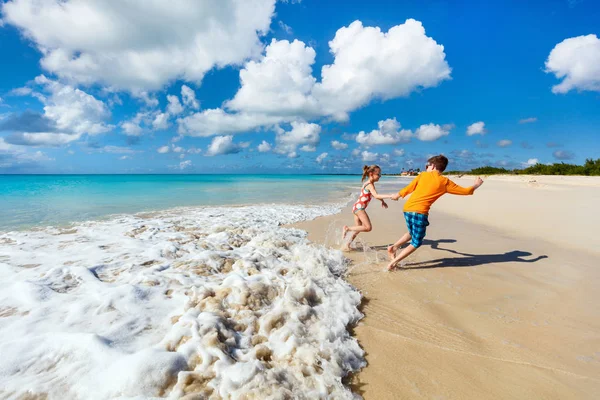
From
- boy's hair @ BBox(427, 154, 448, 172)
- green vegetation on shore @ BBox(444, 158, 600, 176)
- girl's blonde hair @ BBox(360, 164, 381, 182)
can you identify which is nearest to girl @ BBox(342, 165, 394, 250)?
girl's blonde hair @ BBox(360, 164, 381, 182)

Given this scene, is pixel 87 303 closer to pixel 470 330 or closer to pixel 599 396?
pixel 470 330

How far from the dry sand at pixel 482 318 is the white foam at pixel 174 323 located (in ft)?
1.41

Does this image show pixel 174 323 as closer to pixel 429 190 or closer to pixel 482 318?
pixel 482 318

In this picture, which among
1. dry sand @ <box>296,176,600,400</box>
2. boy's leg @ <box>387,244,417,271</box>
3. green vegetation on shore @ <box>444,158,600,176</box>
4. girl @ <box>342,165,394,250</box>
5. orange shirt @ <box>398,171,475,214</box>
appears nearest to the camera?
dry sand @ <box>296,176,600,400</box>

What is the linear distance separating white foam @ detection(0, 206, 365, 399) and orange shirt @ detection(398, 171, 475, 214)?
Answer: 184 cm

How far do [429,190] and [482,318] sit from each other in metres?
2.27

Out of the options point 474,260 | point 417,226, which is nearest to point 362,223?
point 417,226

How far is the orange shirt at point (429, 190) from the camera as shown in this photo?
16.3 ft

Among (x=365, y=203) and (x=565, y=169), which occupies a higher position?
(x=565, y=169)

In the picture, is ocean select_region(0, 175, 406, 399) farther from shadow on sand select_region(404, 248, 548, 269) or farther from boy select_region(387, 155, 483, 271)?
shadow on sand select_region(404, 248, 548, 269)

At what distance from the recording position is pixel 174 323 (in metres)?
3.15

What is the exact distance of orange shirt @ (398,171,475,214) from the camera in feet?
16.3

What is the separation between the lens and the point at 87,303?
11.7ft

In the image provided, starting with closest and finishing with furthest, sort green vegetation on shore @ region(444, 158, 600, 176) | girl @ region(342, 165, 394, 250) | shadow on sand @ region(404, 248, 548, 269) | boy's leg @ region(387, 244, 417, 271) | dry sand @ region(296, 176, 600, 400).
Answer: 1. dry sand @ region(296, 176, 600, 400)
2. boy's leg @ region(387, 244, 417, 271)
3. shadow on sand @ region(404, 248, 548, 269)
4. girl @ region(342, 165, 394, 250)
5. green vegetation on shore @ region(444, 158, 600, 176)
